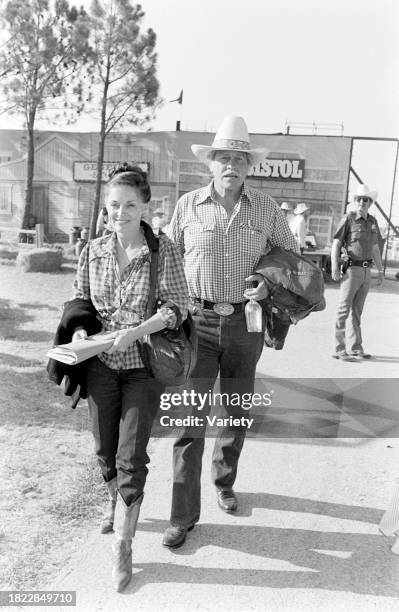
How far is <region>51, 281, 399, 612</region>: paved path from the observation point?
6.79 ft

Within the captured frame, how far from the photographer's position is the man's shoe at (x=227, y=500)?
2.67 meters

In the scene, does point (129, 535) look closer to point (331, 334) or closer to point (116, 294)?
point (116, 294)

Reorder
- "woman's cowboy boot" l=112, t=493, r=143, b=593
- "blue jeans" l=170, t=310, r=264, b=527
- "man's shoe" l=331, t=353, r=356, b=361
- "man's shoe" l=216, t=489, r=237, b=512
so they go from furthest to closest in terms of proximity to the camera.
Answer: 1. "man's shoe" l=331, t=353, r=356, b=361
2. "man's shoe" l=216, t=489, r=237, b=512
3. "blue jeans" l=170, t=310, r=264, b=527
4. "woman's cowboy boot" l=112, t=493, r=143, b=593

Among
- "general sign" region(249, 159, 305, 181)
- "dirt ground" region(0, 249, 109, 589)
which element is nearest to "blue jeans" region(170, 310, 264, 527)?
"dirt ground" region(0, 249, 109, 589)

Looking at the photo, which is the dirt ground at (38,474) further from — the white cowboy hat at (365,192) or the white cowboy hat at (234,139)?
the white cowboy hat at (365,192)

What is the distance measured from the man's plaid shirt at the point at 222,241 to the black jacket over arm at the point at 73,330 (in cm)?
54

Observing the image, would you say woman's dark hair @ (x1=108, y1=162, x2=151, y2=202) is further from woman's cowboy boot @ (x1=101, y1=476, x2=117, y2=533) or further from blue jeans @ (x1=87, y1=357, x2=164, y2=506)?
woman's cowboy boot @ (x1=101, y1=476, x2=117, y2=533)

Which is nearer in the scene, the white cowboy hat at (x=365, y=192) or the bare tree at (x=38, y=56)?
the bare tree at (x=38, y=56)

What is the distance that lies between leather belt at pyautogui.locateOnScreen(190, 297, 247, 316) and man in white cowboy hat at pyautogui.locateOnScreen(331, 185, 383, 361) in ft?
11.4

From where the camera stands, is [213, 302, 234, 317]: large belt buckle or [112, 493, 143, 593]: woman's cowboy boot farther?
[213, 302, 234, 317]: large belt buckle

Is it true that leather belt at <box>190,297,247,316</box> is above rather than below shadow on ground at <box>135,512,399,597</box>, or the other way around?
above

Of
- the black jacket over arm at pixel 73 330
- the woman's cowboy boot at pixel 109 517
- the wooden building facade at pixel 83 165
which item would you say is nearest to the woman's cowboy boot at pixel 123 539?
the woman's cowboy boot at pixel 109 517

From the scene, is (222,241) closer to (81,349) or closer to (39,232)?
(81,349)

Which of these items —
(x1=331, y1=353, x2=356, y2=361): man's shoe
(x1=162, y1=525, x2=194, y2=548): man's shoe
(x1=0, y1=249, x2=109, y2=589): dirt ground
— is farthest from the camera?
(x1=331, y1=353, x2=356, y2=361): man's shoe
